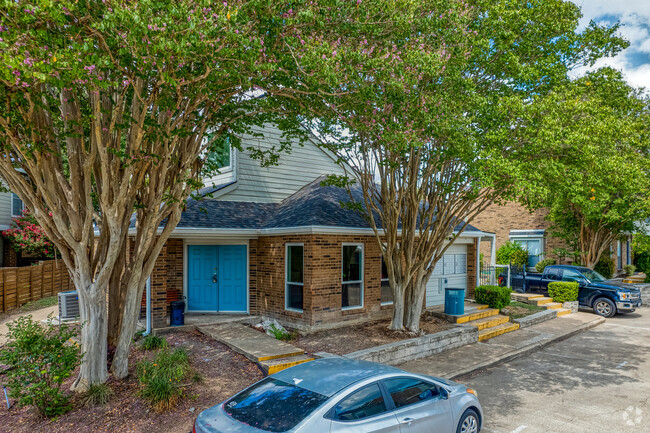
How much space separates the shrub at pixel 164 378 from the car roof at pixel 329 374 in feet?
7.89

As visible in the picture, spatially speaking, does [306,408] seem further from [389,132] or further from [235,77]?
[389,132]

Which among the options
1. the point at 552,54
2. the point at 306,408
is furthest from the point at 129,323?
the point at 552,54

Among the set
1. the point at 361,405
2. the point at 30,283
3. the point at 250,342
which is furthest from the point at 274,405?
the point at 30,283

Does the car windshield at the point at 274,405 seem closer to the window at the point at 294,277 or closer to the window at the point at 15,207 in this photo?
the window at the point at 294,277

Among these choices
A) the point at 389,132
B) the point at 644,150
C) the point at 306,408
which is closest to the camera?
the point at 306,408

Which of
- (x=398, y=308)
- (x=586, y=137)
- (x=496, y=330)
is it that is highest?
(x=586, y=137)

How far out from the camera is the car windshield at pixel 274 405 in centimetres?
398

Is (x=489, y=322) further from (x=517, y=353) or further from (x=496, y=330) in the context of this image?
(x=517, y=353)

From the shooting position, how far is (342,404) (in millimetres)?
4285

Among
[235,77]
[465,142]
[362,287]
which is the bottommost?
[362,287]

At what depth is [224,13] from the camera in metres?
5.89

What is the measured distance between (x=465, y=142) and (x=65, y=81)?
7039 millimetres

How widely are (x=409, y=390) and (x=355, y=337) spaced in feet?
18.6

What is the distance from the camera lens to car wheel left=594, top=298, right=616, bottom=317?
16.0m
